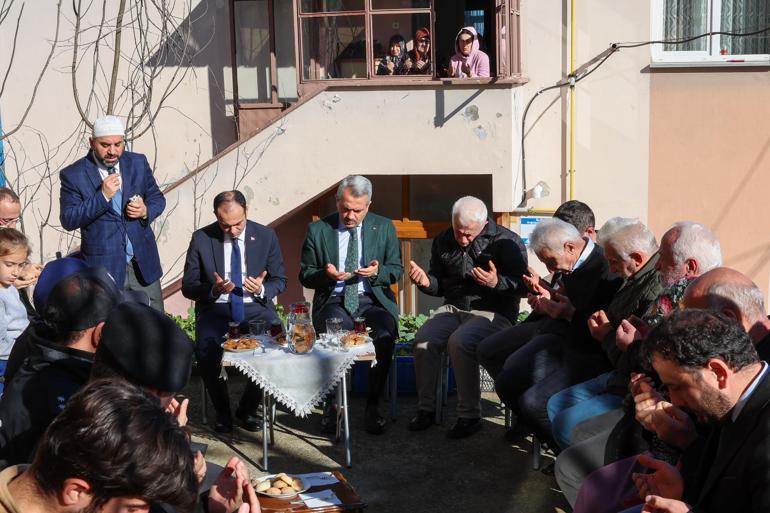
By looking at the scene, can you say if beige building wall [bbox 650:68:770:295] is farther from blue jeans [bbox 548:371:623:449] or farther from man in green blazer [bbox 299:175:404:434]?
blue jeans [bbox 548:371:623:449]

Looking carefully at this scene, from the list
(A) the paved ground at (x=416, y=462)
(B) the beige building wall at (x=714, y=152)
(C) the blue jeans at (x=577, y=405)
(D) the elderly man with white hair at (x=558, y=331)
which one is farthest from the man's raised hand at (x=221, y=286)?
(B) the beige building wall at (x=714, y=152)

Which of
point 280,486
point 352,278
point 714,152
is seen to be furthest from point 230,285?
point 714,152

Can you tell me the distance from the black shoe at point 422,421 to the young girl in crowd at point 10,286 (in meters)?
2.38

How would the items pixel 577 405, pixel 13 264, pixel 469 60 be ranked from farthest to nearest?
1. pixel 469 60
2. pixel 13 264
3. pixel 577 405

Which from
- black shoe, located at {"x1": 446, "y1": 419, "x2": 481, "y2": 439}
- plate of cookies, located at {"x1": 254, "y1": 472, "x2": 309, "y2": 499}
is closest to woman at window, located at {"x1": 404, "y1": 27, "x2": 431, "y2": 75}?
black shoe, located at {"x1": 446, "y1": 419, "x2": 481, "y2": 439}

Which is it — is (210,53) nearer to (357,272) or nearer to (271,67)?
(271,67)

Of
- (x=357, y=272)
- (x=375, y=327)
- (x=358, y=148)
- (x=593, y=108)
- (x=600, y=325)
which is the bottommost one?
(x=375, y=327)

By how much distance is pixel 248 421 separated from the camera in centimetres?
590

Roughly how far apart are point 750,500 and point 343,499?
160 cm

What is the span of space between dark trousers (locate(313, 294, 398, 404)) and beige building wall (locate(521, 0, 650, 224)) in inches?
133

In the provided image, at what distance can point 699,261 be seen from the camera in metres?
4.05

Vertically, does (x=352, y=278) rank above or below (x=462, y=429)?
above

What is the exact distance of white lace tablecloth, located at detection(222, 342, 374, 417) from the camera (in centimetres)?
504

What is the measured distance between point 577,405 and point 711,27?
5806 millimetres
